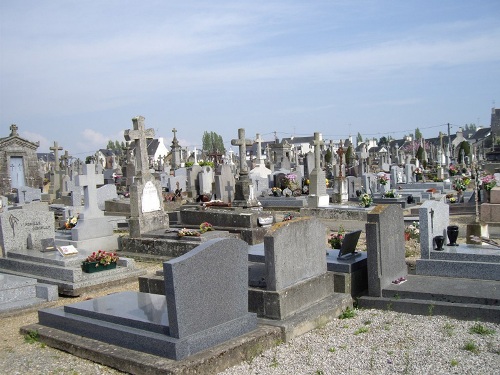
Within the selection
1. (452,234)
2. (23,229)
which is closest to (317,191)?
(452,234)

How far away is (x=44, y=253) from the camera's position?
10.5 metres

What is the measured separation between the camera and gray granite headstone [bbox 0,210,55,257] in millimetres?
10766

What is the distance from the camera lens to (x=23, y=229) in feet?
35.9

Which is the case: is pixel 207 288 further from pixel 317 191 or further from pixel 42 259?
pixel 317 191

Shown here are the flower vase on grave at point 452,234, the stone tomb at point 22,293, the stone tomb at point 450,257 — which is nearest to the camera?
the stone tomb at point 450,257

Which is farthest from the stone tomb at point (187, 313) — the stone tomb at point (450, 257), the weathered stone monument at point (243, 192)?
→ the weathered stone monument at point (243, 192)

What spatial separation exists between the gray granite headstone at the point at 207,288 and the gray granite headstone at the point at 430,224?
3907mm

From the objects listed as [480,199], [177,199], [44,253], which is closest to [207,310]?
Answer: [44,253]

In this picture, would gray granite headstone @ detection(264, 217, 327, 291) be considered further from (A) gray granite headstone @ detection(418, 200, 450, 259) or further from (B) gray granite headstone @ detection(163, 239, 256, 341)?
(A) gray granite headstone @ detection(418, 200, 450, 259)

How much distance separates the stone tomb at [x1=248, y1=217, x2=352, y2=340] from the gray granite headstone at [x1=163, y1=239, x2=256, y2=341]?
580 mm

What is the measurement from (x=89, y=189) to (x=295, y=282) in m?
7.67

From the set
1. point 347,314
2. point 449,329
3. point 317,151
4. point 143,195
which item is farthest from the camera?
point 317,151

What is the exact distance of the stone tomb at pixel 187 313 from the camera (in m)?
5.32

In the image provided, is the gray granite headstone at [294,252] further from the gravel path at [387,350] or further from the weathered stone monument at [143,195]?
the weathered stone monument at [143,195]
